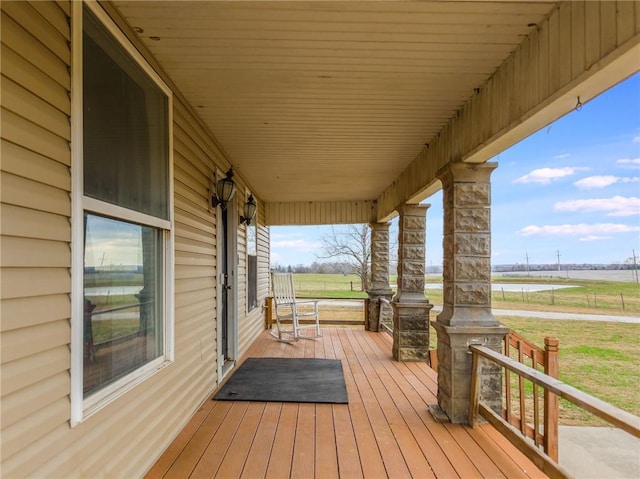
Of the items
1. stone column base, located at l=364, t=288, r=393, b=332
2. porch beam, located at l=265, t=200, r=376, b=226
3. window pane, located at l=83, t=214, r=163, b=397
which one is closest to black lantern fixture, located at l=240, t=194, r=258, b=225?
porch beam, located at l=265, t=200, r=376, b=226

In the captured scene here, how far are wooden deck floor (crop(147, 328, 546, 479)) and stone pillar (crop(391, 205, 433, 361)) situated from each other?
1094 millimetres

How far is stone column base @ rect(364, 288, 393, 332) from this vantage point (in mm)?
6715

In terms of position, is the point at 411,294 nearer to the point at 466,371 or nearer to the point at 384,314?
the point at 466,371

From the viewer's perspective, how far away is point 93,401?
5.17 ft

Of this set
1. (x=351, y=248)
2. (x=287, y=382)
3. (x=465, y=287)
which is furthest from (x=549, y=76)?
(x=351, y=248)

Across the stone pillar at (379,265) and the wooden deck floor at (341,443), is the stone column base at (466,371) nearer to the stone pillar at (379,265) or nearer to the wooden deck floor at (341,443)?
the wooden deck floor at (341,443)

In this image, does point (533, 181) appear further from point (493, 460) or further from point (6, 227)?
point (6, 227)

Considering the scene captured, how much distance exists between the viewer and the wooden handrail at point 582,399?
51.7 inches

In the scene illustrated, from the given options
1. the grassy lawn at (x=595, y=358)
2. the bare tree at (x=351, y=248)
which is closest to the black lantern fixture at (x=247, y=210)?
the grassy lawn at (x=595, y=358)

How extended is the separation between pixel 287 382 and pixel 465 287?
6.50 feet

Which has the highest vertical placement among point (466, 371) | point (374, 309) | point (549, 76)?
point (549, 76)

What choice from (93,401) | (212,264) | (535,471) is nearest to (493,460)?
(535,471)

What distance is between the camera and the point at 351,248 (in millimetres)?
16422

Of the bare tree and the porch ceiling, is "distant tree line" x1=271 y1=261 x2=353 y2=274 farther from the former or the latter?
the porch ceiling
